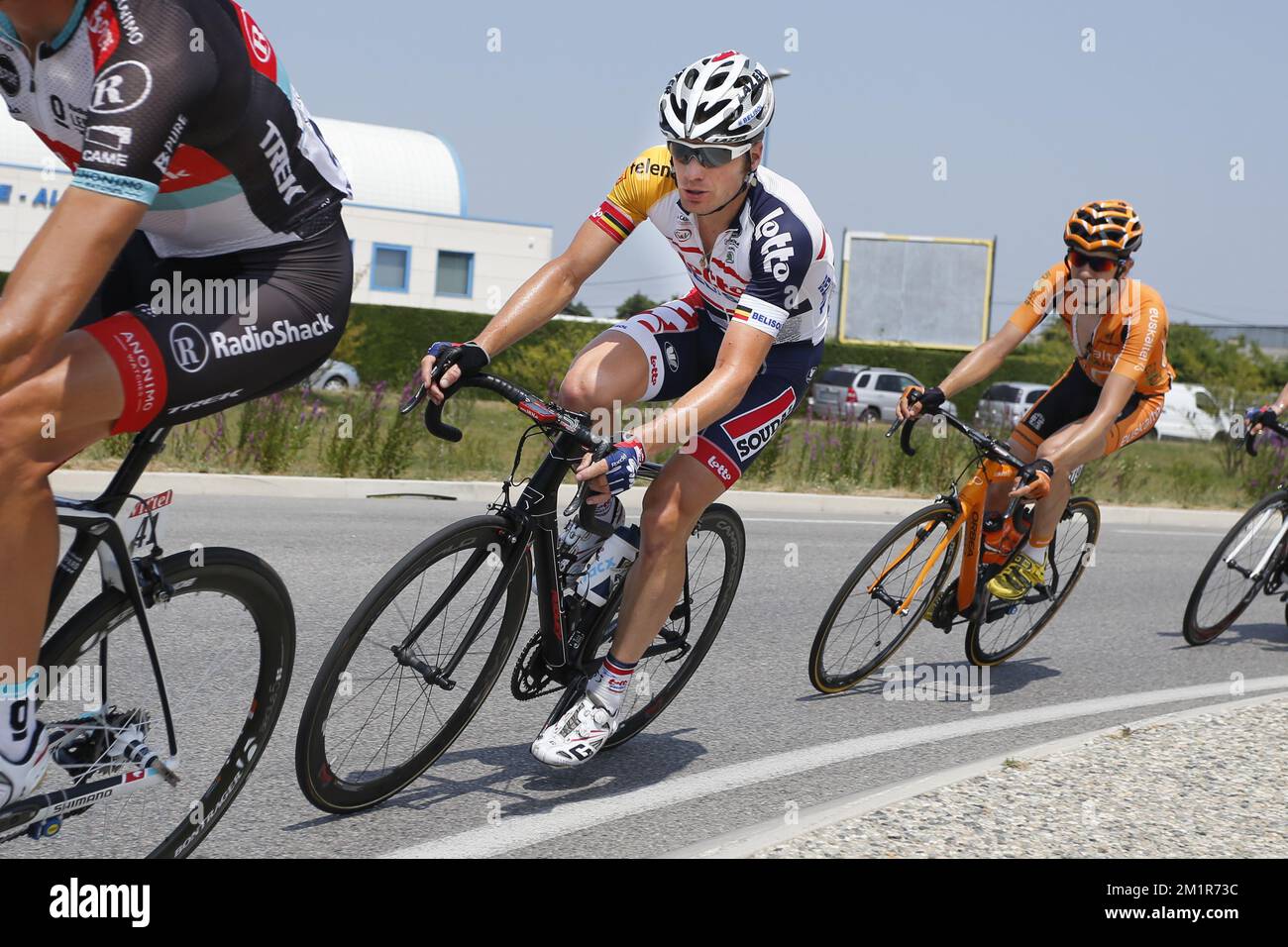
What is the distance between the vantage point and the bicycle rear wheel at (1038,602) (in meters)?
6.72

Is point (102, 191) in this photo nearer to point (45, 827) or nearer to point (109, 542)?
point (109, 542)

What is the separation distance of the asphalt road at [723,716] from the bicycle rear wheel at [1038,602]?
0.49 feet

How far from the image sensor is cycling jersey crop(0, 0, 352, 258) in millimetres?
2658

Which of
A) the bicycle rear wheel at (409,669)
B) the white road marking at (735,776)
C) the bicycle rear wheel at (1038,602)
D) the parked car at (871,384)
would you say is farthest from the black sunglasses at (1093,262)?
the parked car at (871,384)

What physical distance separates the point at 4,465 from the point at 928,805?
2685mm

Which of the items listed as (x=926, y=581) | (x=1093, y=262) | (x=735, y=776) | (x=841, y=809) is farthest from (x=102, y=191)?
(x=1093, y=262)

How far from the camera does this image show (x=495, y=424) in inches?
746

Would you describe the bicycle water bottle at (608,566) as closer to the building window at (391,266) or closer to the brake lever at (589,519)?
the brake lever at (589,519)

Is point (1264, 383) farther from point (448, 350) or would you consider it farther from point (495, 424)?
point (448, 350)

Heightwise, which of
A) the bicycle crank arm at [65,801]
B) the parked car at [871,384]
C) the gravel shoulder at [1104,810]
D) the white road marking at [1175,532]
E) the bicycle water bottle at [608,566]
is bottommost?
the gravel shoulder at [1104,810]

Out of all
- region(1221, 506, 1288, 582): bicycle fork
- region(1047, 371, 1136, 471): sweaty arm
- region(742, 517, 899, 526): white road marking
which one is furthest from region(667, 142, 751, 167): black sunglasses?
region(742, 517, 899, 526): white road marking

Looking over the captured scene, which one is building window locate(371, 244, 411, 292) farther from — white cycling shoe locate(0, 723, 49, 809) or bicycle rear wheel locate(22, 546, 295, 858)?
white cycling shoe locate(0, 723, 49, 809)

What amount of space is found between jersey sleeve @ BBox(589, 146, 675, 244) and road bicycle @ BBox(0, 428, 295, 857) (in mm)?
1844

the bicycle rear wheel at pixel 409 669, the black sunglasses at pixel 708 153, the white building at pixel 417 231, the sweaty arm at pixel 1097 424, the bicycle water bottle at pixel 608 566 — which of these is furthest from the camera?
the white building at pixel 417 231
